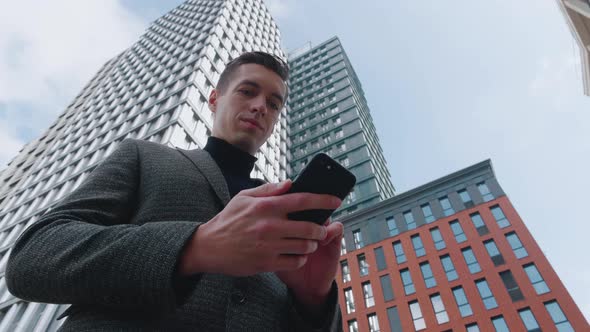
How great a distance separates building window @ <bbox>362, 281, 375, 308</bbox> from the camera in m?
32.5

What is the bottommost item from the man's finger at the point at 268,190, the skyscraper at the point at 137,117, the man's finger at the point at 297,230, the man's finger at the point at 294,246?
the man's finger at the point at 294,246

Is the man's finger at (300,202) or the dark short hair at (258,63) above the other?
the dark short hair at (258,63)

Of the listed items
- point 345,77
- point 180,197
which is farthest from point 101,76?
point 180,197

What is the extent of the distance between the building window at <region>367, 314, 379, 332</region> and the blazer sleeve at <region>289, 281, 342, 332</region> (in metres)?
32.5

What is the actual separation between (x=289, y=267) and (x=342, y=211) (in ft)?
149

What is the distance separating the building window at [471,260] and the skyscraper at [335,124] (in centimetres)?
1439

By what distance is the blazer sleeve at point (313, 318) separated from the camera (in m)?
1.58

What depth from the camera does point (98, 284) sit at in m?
1.00

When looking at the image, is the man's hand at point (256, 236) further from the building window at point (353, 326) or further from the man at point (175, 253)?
the building window at point (353, 326)

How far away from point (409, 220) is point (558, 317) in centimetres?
1486

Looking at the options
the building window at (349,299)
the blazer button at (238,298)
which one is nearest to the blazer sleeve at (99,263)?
the blazer button at (238,298)

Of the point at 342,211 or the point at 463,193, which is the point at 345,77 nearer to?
the point at 342,211

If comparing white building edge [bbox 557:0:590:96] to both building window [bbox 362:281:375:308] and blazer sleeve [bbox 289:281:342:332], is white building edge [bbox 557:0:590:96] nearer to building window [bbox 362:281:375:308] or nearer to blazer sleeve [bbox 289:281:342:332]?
blazer sleeve [bbox 289:281:342:332]

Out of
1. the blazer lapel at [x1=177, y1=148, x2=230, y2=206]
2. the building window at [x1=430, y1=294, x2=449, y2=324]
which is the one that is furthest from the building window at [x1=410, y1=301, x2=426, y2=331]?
the blazer lapel at [x1=177, y1=148, x2=230, y2=206]
